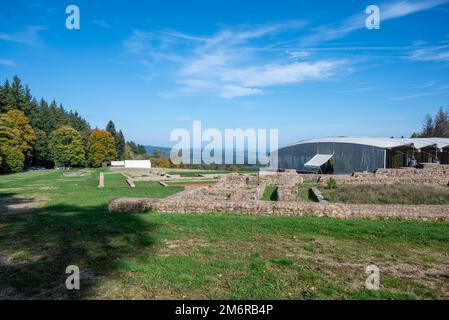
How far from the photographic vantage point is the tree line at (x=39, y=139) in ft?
143

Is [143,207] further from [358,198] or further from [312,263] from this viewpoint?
[358,198]

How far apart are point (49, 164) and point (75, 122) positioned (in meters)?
15.1

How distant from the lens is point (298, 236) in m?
8.37

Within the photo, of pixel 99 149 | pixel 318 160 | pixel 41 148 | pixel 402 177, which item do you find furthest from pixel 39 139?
pixel 402 177

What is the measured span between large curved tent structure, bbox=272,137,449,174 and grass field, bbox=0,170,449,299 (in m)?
24.0

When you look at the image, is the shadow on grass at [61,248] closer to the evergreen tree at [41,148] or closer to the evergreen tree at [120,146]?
the evergreen tree at [41,148]

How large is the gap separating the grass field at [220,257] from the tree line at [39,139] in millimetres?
39832

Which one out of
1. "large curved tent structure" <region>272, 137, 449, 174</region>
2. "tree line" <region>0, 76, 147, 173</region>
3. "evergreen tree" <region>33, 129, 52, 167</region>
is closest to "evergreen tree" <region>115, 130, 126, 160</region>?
"tree line" <region>0, 76, 147, 173</region>

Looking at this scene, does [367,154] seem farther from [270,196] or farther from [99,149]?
[99,149]

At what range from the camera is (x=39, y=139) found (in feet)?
186

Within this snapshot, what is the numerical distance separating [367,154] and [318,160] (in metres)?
5.28

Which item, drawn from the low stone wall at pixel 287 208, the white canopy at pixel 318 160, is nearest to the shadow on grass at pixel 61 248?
the low stone wall at pixel 287 208
